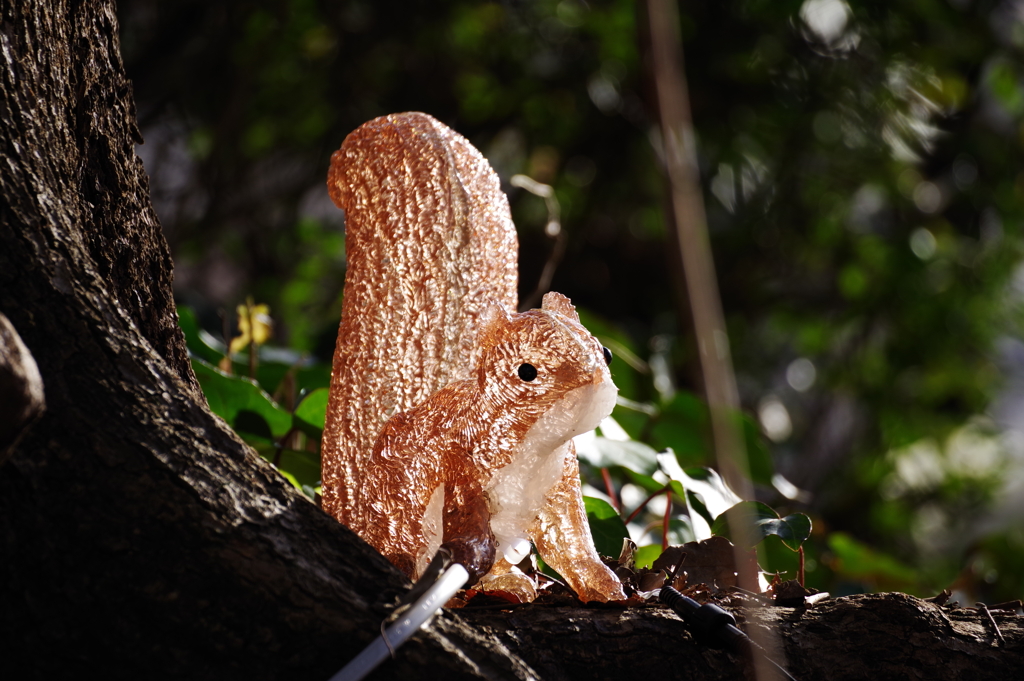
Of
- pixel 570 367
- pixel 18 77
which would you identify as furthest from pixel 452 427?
pixel 18 77

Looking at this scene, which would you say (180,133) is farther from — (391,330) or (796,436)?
(796,436)

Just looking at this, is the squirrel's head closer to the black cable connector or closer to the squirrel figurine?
the squirrel figurine

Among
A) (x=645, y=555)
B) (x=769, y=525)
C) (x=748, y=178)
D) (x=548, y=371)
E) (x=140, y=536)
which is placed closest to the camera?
(x=140, y=536)

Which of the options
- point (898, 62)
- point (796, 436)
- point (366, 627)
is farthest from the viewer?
point (796, 436)

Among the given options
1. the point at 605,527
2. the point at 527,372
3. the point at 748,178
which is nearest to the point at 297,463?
the point at 605,527

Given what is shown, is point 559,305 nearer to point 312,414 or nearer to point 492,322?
point 492,322
